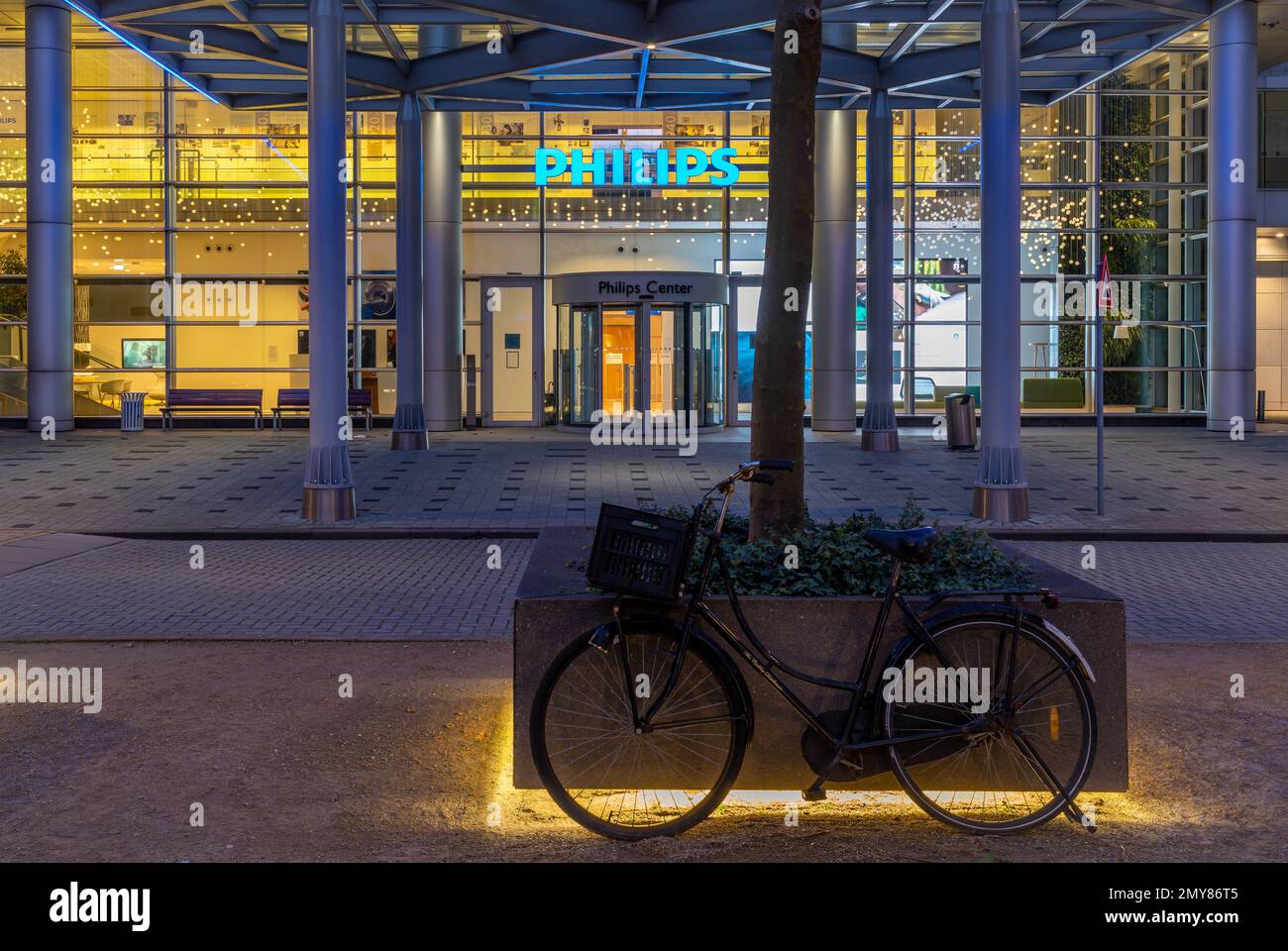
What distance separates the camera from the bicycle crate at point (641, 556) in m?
5.02

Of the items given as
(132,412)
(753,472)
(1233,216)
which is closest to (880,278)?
(1233,216)

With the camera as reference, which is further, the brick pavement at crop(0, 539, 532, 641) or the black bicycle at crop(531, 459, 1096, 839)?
the brick pavement at crop(0, 539, 532, 641)

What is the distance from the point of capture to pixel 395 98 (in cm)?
2508

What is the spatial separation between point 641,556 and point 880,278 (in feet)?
66.3

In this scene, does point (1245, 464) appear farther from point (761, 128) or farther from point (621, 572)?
point (621, 572)

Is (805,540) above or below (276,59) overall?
below

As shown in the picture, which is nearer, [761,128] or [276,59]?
[276,59]

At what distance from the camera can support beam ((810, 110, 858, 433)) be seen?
28875 mm

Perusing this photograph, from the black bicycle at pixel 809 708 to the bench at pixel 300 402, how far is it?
2459 cm

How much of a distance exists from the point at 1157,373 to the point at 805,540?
96.1 ft

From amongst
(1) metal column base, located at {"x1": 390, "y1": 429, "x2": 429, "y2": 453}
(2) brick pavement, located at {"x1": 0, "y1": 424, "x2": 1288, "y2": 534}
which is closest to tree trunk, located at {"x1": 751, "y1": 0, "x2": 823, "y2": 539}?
(2) brick pavement, located at {"x1": 0, "y1": 424, "x2": 1288, "y2": 534}

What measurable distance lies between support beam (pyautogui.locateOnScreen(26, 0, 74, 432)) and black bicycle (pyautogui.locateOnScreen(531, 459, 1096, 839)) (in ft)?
79.9

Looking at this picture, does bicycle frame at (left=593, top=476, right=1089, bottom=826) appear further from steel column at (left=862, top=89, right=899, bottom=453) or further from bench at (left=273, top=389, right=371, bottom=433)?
bench at (left=273, top=389, right=371, bottom=433)
